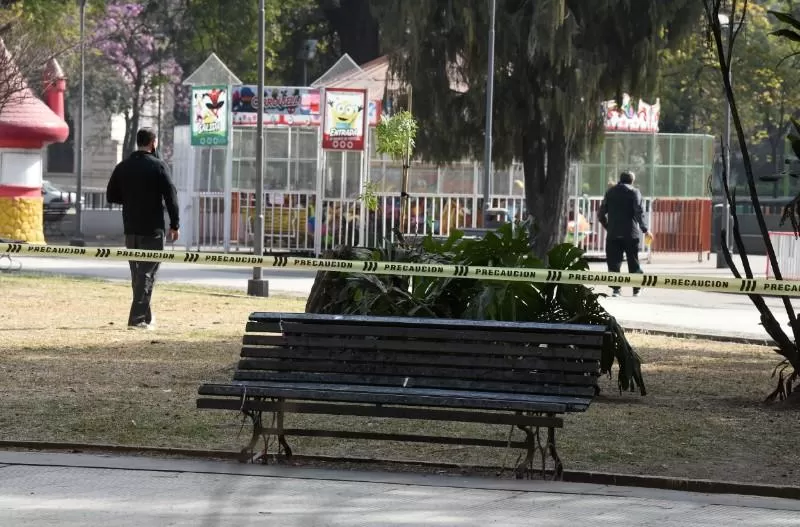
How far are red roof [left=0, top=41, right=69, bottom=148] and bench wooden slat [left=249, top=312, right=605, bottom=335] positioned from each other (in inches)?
964

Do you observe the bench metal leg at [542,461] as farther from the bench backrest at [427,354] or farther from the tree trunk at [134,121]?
the tree trunk at [134,121]

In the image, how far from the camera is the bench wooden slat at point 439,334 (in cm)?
805

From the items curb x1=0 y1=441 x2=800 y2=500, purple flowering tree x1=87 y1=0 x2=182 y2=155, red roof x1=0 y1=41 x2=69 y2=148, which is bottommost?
curb x1=0 y1=441 x2=800 y2=500

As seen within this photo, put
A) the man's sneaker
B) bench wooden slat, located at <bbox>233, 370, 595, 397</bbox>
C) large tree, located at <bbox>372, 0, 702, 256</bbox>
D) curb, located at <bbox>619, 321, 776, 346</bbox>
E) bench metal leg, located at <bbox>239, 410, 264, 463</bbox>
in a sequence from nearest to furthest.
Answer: bench wooden slat, located at <bbox>233, 370, 595, 397</bbox> → bench metal leg, located at <bbox>239, 410, 264, 463</bbox> → the man's sneaker → curb, located at <bbox>619, 321, 776, 346</bbox> → large tree, located at <bbox>372, 0, 702, 256</bbox>

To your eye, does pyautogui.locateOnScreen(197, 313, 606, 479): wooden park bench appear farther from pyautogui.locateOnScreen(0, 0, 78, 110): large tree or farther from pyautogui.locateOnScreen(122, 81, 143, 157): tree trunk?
pyautogui.locateOnScreen(122, 81, 143, 157): tree trunk

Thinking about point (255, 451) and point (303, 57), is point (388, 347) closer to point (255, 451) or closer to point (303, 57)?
point (255, 451)

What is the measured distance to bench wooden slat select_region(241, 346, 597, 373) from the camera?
26.3 feet

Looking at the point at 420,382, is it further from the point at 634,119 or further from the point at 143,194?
the point at 634,119

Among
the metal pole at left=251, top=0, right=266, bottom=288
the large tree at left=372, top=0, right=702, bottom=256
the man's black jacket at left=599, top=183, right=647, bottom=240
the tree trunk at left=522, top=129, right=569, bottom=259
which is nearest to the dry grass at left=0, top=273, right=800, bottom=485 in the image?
the metal pole at left=251, top=0, right=266, bottom=288

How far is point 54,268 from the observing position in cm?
2814

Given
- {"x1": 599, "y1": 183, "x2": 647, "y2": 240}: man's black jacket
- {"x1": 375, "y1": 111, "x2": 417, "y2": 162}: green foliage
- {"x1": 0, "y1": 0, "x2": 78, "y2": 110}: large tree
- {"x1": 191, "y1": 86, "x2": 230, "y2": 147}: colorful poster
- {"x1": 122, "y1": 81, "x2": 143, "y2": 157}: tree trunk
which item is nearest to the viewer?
{"x1": 375, "y1": 111, "x2": 417, "y2": 162}: green foliage

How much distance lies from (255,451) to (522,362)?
4.96 feet

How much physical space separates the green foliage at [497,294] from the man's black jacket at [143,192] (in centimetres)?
449

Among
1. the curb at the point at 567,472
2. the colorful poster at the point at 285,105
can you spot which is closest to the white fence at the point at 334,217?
the colorful poster at the point at 285,105
